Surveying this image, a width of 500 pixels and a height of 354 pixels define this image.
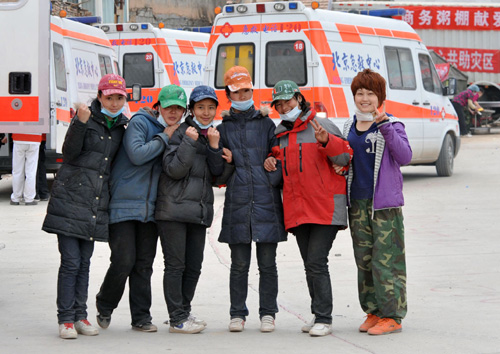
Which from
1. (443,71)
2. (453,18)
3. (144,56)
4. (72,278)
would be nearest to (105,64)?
(144,56)

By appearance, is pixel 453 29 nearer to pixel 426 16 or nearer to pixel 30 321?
pixel 426 16

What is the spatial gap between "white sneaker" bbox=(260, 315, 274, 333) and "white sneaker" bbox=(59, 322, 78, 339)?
119 centimetres

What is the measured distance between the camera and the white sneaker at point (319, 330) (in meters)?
6.36

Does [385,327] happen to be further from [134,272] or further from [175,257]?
[134,272]

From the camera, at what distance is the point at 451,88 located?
1734cm

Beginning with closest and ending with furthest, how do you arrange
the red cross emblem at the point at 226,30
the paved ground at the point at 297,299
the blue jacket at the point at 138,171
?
the paved ground at the point at 297,299 → the blue jacket at the point at 138,171 → the red cross emblem at the point at 226,30

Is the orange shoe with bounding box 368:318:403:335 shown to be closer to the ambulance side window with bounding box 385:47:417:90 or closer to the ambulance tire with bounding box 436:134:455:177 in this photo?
the ambulance side window with bounding box 385:47:417:90

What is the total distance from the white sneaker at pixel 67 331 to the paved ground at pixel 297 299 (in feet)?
0.15

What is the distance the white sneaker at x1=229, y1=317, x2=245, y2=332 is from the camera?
650cm

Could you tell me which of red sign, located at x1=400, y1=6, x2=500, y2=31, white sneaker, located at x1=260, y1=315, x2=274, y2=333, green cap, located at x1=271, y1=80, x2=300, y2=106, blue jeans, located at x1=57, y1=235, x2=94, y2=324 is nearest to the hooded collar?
green cap, located at x1=271, y1=80, x2=300, y2=106

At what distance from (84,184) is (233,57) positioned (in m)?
8.85

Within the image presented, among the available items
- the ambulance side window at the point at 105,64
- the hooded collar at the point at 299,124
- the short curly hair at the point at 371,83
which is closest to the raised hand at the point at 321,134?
the hooded collar at the point at 299,124

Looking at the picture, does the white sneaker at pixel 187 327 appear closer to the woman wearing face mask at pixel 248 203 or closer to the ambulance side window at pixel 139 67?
the woman wearing face mask at pixel 248 203

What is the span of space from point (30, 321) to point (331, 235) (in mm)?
2157
